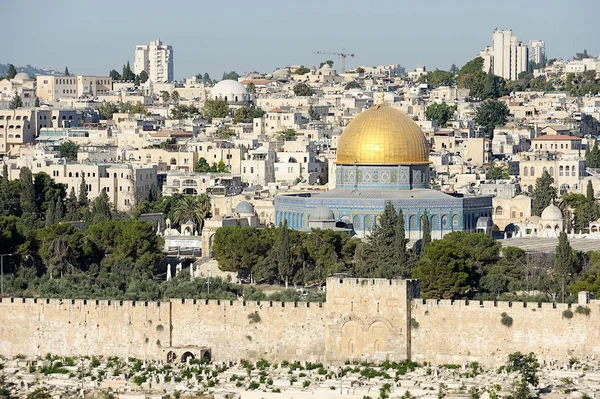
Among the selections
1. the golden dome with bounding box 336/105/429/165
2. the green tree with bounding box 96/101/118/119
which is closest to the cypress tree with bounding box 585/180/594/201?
the golden dome with bounding box 336/105/429/165

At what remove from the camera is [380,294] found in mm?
40438

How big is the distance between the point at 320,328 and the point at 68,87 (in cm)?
8885

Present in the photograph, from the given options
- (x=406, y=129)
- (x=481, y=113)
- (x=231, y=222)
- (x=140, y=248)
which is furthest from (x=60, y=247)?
(x=481, y=113)

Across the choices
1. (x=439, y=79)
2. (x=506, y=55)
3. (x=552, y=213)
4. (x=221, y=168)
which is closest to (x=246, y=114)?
(x=221, y=168)

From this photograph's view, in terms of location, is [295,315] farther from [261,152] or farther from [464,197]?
[261,152]

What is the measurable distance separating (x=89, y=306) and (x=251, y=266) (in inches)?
430

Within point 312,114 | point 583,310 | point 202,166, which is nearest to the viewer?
point 583,310

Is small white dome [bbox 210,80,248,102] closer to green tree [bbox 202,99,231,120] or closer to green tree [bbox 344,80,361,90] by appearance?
green tree [bbox 202,99,231,120]

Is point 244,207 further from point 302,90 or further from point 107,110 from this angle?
point 302,90

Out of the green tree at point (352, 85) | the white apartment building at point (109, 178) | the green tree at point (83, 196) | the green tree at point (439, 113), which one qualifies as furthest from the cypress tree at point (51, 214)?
the green tree at point (352, 85)

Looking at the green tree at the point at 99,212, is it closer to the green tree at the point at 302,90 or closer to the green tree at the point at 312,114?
the green tree at the point at 312,114

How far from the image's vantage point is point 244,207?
6438cm

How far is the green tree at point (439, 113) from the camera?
101500 mm

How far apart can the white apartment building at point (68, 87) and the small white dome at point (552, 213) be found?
209 ft
